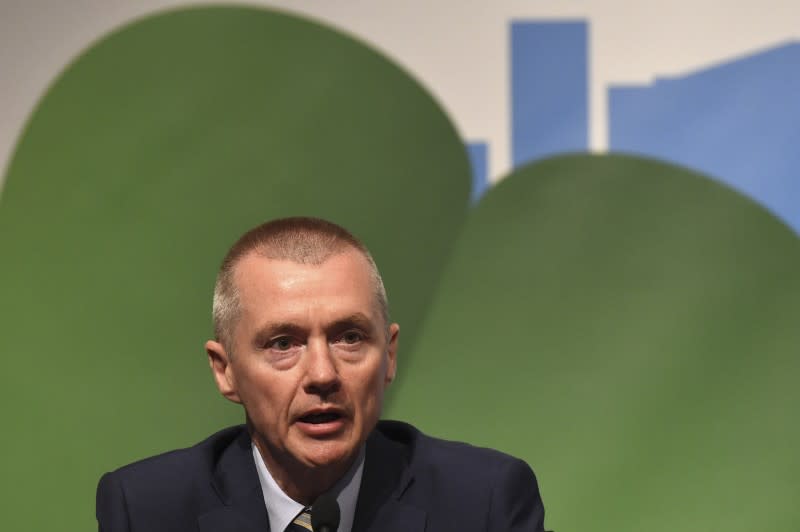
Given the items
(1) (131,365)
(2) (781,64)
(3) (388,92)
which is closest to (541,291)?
(3) (388,92)

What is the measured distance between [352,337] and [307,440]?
0.47 ft

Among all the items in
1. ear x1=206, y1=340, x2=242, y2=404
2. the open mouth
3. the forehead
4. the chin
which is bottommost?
the chin

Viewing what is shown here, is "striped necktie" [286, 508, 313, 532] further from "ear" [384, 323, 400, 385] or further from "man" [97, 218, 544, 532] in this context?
"ear" [384, 323, 400, 385]

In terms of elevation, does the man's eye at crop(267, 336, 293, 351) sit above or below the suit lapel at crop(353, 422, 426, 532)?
above

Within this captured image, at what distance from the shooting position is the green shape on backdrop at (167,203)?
2.35 meters

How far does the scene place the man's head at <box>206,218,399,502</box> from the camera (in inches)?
54.9

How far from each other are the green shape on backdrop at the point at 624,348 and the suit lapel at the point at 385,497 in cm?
82

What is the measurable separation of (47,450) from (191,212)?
59 centimetres

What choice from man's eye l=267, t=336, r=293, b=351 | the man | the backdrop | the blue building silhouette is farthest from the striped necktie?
the blue building silhouette

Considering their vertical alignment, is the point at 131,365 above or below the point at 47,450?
above

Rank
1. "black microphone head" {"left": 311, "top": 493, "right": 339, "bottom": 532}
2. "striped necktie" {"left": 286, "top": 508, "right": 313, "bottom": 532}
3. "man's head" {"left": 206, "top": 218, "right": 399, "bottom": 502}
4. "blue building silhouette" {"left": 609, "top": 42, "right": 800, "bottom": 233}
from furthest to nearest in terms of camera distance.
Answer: "blue building silhouette" {"left": 609, "top": 42, "right": 800, "bottom": 233} → "striped necktie" {"left": 286, "top": 508, "right": 313, "bottom": 532} → "man's head" {"left": 206, "top": 218, "right": 399, "bottom": 502} → "black microphone head" {"left": 311, "top": 493, "right": 339, "bottom": 532}

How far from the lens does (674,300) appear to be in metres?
2.44

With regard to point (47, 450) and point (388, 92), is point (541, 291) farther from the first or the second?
point (47, 450)

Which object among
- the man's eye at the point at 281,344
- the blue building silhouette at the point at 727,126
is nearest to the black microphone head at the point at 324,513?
the man's eye at the point at 281,344
